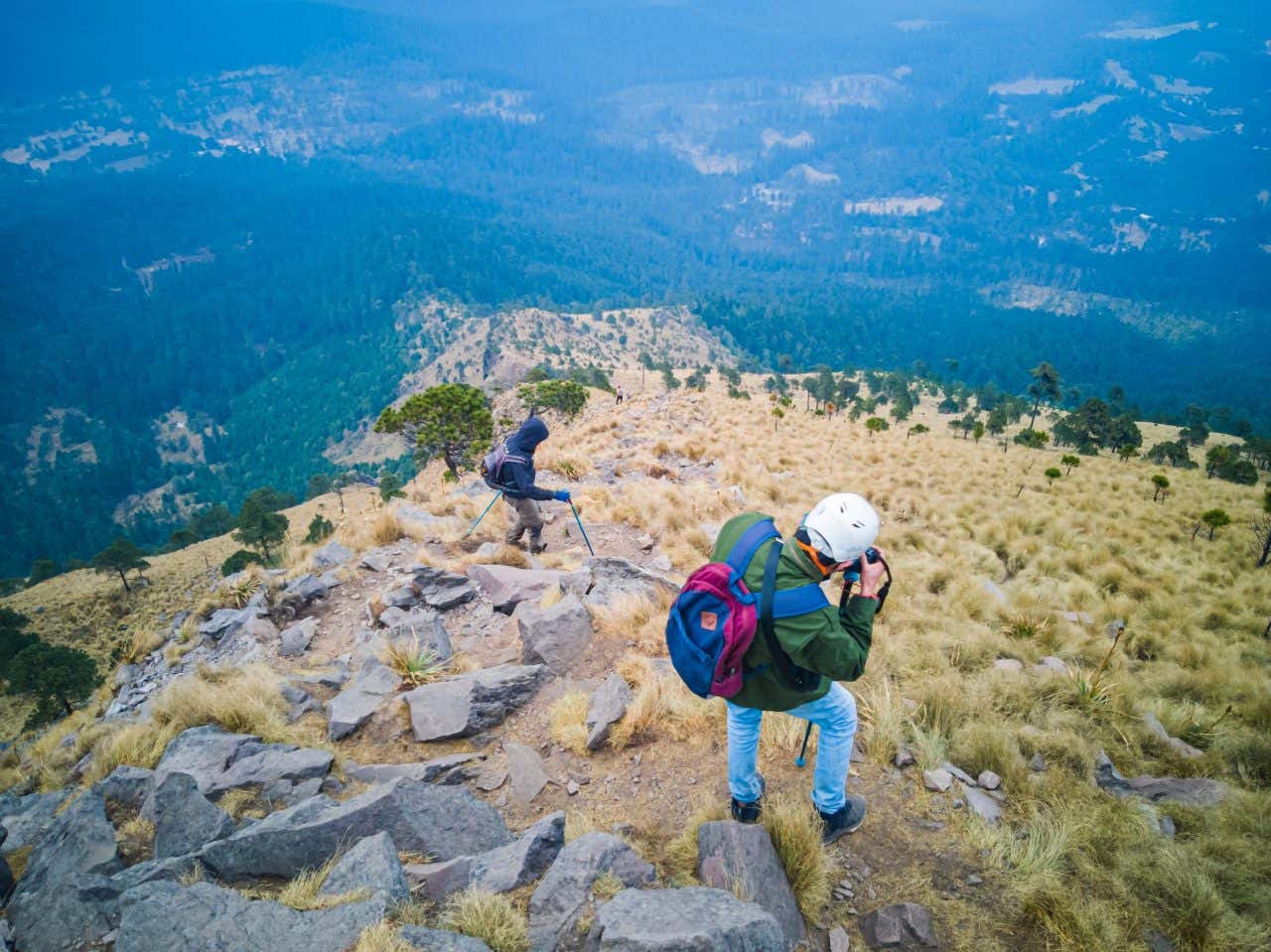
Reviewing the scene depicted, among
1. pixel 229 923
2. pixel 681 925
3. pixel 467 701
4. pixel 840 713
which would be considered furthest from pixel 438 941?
pixel 467 701

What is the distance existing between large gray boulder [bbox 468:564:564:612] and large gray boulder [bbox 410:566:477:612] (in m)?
0.22

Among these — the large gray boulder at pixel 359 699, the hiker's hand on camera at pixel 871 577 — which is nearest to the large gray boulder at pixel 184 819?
the large gray boulder at pixel 359 699

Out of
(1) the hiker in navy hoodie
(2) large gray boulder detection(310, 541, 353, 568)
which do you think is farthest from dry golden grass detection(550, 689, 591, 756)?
(2) large gray boulder detection(310, 541, 353, 568)

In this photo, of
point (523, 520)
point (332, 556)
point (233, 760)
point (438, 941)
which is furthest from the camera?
point (332, 556)

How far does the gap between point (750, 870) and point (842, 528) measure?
2581mm

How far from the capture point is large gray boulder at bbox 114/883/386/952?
3662mm

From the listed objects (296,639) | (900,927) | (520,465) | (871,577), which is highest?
(871,577)

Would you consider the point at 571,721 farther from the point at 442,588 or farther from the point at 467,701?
the point at 442,588

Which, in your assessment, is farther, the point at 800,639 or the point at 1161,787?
the point at 1161,787

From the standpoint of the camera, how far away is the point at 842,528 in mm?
3922

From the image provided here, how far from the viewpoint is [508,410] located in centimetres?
6341

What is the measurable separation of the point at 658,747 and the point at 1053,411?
86.9 meters

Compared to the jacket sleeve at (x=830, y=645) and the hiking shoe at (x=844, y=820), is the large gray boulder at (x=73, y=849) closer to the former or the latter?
the jacket sleeve at (x=830, y=645)

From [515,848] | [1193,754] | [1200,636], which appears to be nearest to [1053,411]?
[1200,636]
